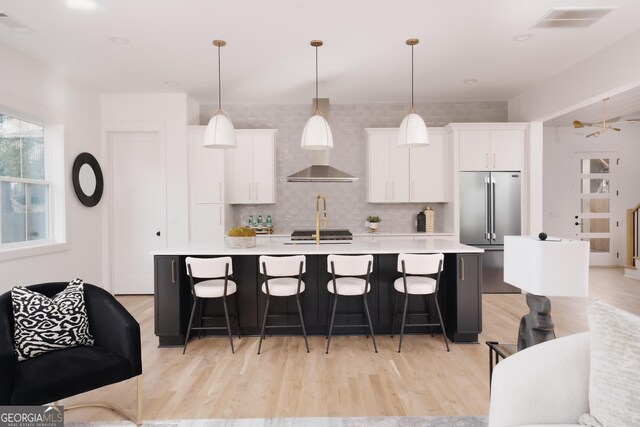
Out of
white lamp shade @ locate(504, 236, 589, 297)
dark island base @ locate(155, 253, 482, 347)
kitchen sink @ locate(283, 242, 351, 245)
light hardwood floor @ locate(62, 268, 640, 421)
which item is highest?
white lamp shade @ locate(504, 236, 589, 297)

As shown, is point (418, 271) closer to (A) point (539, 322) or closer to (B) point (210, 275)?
(A) point (539, 322)

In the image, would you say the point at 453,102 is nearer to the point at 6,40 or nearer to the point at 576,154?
the point at 576,154

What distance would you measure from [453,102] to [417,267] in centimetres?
396

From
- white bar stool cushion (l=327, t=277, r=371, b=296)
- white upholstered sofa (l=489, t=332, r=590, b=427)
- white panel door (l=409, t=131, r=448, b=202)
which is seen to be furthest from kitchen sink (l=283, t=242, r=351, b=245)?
white upholstered sofa (l=489, t=332, r=590, b=427)

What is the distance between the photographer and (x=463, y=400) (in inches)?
106

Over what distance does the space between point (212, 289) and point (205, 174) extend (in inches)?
110

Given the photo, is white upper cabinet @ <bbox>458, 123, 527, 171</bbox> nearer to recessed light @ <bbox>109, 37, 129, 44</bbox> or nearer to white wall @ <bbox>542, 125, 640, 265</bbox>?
white wall @ <bbox>542, 125, 640, 265</bbox>

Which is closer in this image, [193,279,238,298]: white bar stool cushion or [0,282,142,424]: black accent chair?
[0,282,142,424]: black accent chair

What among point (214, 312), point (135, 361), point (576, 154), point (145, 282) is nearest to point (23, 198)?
point (145, 282)

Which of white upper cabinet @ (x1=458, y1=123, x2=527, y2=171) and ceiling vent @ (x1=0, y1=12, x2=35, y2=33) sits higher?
ceiling vent @ (x1=0, y1=12, x2=35, y2=33)

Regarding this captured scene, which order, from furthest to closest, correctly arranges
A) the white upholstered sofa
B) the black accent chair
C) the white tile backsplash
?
the white tile backsplash, the black accent chair, the white upholstered sofa

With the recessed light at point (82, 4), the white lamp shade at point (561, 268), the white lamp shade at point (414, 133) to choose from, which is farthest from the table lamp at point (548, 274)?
the recessed light at point (82, 4)

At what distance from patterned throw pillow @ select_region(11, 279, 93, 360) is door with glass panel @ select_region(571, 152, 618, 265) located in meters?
8.95

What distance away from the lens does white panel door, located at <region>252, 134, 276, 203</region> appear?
6.18 meters
